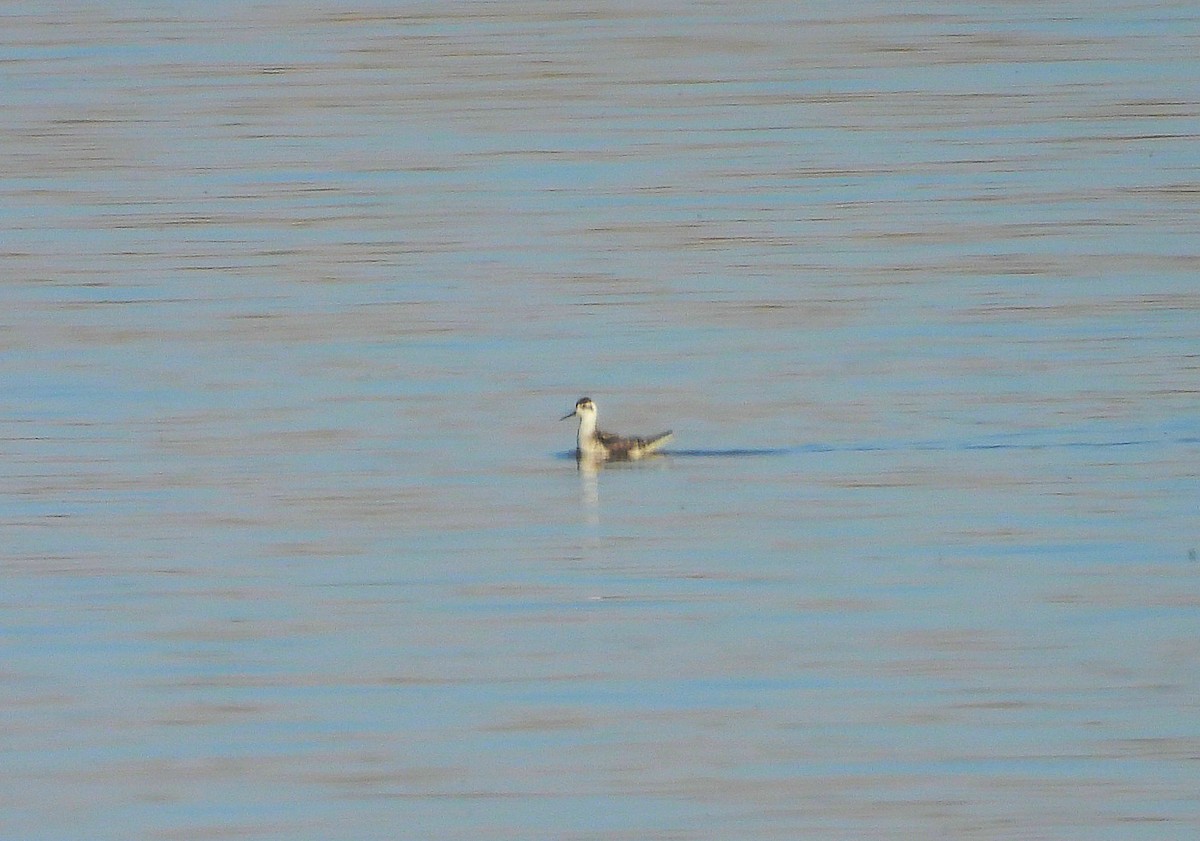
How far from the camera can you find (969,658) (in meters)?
10.9

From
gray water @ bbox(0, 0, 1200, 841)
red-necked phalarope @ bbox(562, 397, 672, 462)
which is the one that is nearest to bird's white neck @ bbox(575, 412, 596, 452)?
red-necked phalarope @ bbox(562, 397, 672, 462)

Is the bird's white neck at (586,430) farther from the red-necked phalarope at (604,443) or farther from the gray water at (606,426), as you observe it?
the gray water at (606,426)

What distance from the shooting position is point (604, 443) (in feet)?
53.7

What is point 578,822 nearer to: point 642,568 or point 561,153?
point 642,568

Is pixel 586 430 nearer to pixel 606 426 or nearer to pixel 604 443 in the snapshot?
pixel 604 443

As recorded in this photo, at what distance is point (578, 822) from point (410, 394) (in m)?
8.70

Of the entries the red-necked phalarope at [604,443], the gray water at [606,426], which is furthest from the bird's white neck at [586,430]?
the gray water at [606,426]

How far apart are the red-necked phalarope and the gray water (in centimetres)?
13

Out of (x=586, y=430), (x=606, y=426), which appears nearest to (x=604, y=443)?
(x=586, y=430)

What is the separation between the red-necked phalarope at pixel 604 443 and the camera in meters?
16.3

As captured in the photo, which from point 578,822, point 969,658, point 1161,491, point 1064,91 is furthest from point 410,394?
point 1064,91

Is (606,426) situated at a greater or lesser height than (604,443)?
greater

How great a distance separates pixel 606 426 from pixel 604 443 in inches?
25.0

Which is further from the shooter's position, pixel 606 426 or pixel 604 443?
pixel 606 426
